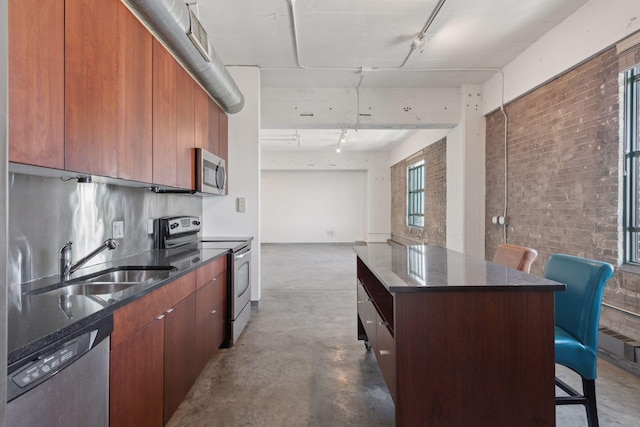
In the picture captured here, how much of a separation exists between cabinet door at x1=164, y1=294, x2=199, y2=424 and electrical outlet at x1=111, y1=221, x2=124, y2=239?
76cm

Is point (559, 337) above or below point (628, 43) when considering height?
Result: below

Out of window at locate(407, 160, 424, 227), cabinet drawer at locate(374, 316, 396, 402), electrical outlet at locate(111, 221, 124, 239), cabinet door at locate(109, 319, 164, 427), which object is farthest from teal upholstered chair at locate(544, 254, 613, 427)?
window at locate(407, 160, 424, 227)

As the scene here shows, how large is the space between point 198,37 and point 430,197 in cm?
618

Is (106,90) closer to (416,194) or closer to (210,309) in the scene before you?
(210,309)

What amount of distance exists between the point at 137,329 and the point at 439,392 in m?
1.39

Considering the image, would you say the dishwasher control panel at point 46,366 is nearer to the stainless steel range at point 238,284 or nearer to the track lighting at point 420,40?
the stainless steel range at point 238,284

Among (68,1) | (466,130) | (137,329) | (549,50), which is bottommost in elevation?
(137,329)

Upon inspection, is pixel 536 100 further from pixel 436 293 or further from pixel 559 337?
pixel 436 293

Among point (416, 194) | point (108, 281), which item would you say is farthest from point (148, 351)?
point (416, 194)

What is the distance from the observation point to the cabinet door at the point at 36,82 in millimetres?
1113

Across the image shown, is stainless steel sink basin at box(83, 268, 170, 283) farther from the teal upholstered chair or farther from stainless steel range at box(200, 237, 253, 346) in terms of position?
the teal upholstered chair

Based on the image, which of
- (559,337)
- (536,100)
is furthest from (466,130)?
(559,337)

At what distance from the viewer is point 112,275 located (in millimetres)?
2002

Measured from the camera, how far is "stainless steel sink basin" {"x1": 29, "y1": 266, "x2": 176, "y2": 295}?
1587mm
